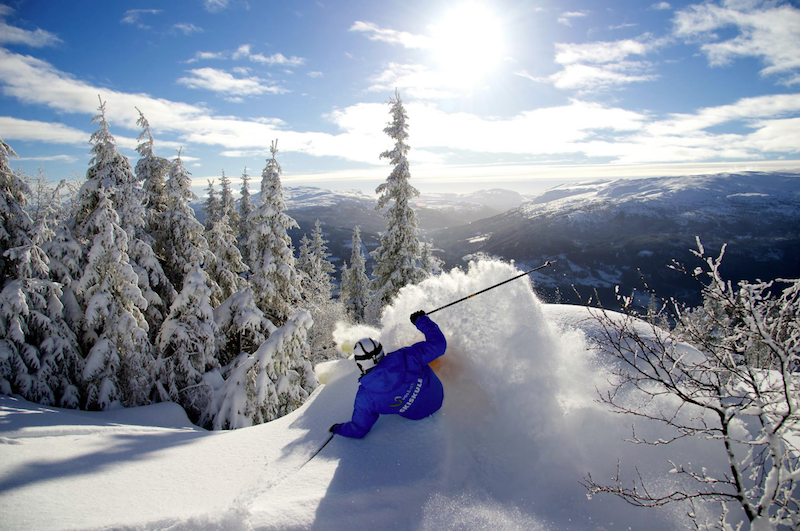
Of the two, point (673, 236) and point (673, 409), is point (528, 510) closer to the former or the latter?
point (673, 409)

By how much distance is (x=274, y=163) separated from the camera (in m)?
14.6

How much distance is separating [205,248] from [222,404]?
22.1 feet

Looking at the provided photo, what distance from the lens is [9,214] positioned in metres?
11.8

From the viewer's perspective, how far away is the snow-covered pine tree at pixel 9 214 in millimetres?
11656

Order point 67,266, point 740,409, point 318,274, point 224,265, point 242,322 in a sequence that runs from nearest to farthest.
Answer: point 740,409, point 67,266, point 242,322, point 224,265, point 318,274

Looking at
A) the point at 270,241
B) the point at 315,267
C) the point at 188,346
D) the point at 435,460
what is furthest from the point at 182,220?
the point at 315,267

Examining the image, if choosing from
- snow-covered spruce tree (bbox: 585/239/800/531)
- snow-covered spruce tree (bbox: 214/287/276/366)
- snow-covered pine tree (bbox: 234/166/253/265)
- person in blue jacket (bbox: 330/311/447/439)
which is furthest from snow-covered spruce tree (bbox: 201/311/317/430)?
snow-covered pine tree (bbox: 234/166/253/265)

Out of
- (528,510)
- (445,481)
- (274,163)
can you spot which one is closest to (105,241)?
(274,163)

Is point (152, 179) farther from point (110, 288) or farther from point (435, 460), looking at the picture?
point (435, 460)

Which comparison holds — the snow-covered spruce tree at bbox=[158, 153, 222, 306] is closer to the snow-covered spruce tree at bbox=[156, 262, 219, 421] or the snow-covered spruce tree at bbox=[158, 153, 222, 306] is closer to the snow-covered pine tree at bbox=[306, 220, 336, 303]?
the snow-covered spruce tree at bbox=[156, 262, 219, 421]

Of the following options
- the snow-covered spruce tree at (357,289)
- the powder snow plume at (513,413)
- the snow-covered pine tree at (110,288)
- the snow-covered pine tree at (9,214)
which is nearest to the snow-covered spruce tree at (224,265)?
the snow-covered pine tree at (110,288)

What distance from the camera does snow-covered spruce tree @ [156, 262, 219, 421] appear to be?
12.8 meters

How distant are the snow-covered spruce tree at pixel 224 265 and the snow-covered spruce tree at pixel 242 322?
243cm

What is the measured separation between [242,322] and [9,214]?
8.33 metres
